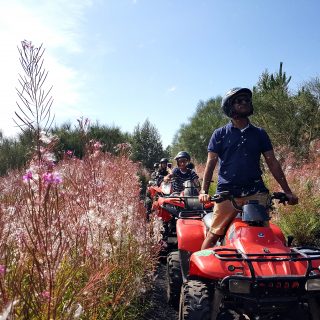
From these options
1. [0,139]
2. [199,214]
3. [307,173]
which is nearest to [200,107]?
[0,139]

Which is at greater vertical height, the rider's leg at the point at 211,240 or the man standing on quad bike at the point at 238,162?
the man standing on quad bike at the point at 238,162

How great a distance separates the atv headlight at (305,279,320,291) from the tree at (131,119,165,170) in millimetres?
23252

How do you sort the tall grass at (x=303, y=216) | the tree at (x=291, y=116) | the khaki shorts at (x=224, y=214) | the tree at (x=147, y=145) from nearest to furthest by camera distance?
the khaki shorts at (x=224, y=214) < the tall grass at (x=303, y=216) < the tree at (x=291, y=116) < the tree at (x=147, y=145)

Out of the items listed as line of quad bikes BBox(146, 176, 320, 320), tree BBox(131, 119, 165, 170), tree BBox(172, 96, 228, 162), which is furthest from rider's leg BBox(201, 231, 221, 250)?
tree BBox(172, 96, 228, 162)

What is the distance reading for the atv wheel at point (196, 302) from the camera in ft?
8.96

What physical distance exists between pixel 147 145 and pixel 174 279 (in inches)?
894

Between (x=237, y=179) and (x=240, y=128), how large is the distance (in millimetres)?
530

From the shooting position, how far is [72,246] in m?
3.12

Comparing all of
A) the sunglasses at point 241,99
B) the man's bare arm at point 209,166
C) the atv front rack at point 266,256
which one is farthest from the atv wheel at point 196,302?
the sunglasses at point 241,99

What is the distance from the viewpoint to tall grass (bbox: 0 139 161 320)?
2004mm

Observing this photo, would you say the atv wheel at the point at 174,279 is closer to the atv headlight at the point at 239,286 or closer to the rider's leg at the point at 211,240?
the rider's leg at the point at 211,240

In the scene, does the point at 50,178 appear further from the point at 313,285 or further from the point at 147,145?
the point at 147,145

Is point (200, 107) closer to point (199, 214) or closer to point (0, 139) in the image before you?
point (0, 139)

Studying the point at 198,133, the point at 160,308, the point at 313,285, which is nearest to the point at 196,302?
the point at 313,285
